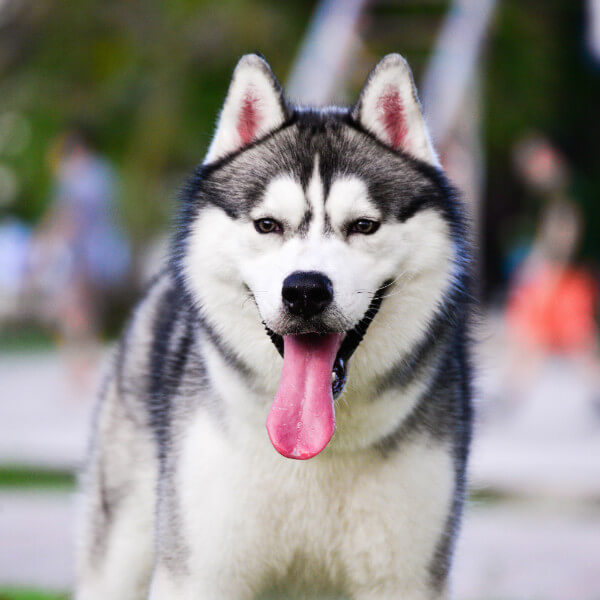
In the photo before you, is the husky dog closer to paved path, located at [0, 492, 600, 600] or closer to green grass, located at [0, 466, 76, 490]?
paved path, located at [0, 492, 600, 600]

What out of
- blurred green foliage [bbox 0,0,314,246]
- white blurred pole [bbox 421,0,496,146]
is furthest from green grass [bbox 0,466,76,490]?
blurred green foliage [bbox 0,0,314,246]

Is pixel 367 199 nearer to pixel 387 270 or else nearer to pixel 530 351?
pixel 387 270

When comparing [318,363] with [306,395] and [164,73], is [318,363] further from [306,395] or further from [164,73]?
[164,73]

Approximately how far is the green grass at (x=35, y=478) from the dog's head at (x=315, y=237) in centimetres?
428

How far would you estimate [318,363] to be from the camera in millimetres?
2920

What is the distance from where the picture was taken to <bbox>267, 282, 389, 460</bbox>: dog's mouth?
2.90 metres

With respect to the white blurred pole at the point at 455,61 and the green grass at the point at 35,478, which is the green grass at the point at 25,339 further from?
the green grass at the point at 35,478

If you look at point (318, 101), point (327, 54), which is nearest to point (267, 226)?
point (318, 101)

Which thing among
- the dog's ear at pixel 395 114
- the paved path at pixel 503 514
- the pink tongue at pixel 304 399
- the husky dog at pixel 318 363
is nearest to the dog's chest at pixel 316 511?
the husky dog at pixel 318 363

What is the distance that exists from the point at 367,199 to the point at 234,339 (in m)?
0.53

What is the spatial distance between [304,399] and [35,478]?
16.0ft

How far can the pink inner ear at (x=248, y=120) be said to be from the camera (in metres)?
3.21

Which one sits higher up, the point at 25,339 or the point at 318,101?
the point at 318,101

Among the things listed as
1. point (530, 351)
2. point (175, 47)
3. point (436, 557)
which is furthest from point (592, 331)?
point (175, 47)
